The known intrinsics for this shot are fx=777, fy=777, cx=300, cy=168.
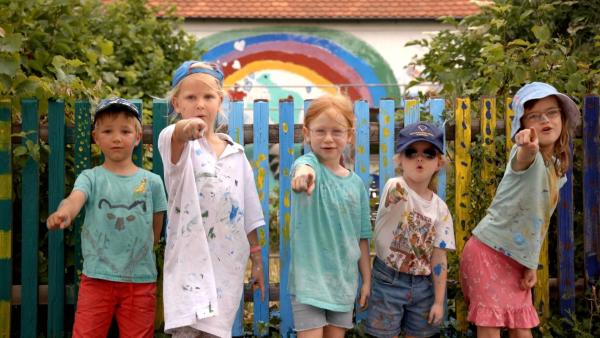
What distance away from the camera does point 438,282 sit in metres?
3.97

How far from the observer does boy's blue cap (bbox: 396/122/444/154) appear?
3.88m

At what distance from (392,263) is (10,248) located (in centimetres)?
218

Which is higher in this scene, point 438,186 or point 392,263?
point 438,186

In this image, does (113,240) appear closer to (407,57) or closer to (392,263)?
(392,263)

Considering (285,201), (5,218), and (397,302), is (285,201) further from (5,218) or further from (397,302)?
(5,218)

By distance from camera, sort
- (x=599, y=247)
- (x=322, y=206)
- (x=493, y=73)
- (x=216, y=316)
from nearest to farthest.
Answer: (x=216, y=316) → (x=322, y=206) → (x=599, y=247) → (x=493, y=73)

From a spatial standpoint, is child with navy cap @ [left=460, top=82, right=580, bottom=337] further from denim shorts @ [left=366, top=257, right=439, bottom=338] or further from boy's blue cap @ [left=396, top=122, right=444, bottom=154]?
boy's blue cap @ [left=396, top=122, right=444, bottom=154]

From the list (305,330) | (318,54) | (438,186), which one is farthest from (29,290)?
(318,54)

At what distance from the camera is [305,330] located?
3682mm

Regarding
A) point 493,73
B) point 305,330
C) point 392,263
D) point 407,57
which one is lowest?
point 305,330

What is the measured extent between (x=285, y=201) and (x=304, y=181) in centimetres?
132

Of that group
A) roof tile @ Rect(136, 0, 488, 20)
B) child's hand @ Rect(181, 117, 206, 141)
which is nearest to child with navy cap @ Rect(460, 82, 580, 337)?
child's hand @ Rect(181, 117, 206, 141)

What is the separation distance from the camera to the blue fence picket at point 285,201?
15.2 ft

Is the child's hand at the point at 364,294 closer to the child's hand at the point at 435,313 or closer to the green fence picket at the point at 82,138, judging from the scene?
the child's hand at the point at 435,313
